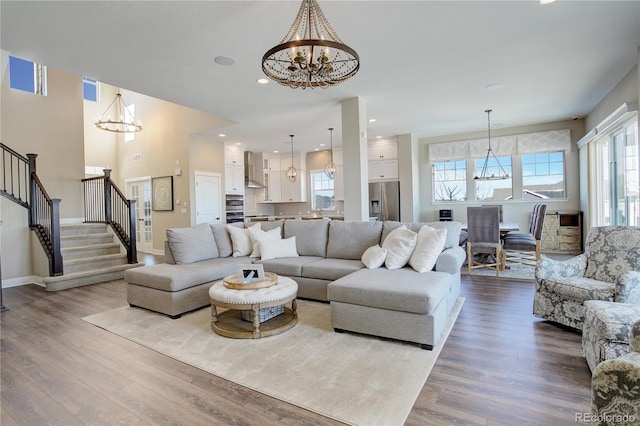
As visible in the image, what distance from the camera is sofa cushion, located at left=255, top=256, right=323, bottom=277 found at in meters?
3.88

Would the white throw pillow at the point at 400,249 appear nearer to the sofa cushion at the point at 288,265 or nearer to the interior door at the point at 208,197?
the sofa cushion at the point at 288,265

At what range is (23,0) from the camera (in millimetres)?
2576

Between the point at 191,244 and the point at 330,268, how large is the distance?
1.78 meters

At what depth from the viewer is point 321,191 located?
32.8 feet

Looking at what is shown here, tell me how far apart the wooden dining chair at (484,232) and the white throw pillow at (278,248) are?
2853mm

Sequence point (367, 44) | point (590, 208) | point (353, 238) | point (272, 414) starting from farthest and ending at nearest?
point (590, 208) < point (353, 238) < point (367, 44) < point (272, 414)

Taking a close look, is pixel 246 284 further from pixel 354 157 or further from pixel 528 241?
pixel 528 241

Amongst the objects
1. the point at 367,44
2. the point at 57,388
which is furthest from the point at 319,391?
the point at 367,44

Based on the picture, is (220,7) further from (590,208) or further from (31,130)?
(590,208)

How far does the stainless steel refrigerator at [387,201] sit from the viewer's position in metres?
8.34

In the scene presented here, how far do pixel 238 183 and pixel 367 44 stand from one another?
6.04 meters

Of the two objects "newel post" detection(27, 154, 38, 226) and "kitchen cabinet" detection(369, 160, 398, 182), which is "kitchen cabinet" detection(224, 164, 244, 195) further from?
"newel post" detection(27, 154, 38, 226)

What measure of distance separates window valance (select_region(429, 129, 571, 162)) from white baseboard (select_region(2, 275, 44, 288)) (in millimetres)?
8452

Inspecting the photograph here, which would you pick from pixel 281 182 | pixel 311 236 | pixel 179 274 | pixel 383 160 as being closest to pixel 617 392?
pixel 179 274
